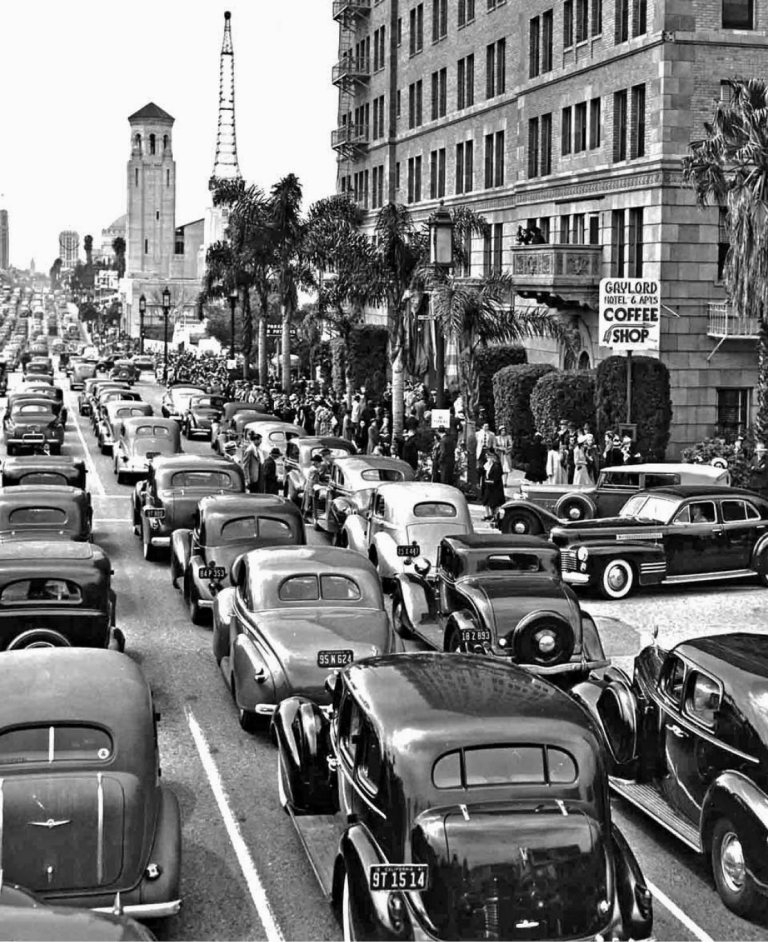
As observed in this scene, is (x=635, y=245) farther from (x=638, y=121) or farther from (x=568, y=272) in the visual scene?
(x=638, y=121)

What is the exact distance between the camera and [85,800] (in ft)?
28.2

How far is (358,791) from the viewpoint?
904 cm

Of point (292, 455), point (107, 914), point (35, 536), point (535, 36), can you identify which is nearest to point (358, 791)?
point (107, 914)

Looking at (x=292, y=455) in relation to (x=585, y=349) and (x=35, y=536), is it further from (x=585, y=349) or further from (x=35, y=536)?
(x=585, y=349)

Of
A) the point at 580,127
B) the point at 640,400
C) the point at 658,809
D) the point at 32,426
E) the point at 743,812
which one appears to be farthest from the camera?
the point at 580,127

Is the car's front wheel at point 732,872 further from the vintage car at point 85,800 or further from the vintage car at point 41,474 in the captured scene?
the vintage car at point 41,474

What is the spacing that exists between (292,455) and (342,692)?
2022 cm

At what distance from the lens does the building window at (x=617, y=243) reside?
39.8 metres

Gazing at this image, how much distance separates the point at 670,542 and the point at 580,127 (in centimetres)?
2498

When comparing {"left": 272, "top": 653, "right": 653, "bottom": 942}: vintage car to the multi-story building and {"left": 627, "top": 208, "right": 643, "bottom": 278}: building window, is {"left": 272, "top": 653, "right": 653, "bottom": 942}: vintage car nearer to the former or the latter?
the multi-story building

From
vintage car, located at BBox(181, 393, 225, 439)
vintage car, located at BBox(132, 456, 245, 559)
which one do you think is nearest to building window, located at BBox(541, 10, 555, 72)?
vintage car, located at BBox(181, 393, 225, 439)

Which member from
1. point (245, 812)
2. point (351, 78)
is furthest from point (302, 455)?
point (351, 78)

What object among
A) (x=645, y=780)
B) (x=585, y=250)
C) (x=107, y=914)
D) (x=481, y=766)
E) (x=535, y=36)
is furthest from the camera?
(x=535, y=36)

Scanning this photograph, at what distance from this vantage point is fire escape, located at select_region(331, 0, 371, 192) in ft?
232
